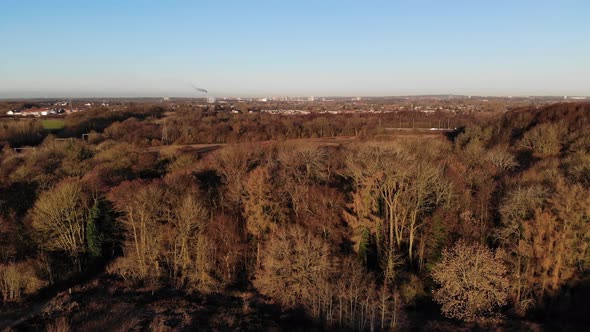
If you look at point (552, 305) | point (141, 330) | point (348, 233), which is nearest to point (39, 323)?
point (141, 330)

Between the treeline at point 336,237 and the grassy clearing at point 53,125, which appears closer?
the treeline at point 336,237

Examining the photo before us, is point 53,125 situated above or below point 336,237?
above

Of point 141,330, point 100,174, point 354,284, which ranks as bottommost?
point 141,330

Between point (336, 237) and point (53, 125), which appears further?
point (53, 125)

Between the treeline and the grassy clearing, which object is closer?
the treeline

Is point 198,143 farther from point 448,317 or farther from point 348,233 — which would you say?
point 448,317

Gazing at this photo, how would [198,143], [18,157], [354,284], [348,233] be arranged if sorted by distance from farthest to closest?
[198,143] → [18,157] → [348,233] → [354,284]

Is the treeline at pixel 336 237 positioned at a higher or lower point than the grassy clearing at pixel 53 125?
lower

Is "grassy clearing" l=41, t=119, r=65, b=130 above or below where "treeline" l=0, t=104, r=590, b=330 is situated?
above
